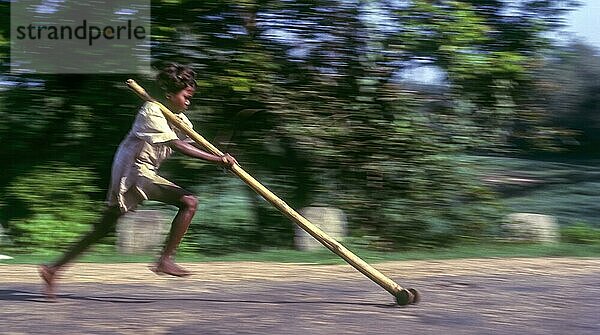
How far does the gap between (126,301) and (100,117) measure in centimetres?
566

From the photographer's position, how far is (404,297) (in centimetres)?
668

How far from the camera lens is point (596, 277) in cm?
847

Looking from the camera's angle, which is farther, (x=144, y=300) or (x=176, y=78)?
(x=176, y=78)

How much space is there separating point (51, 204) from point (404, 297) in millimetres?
6830

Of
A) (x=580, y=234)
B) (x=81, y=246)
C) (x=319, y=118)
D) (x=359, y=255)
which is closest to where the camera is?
(x=81, y=246)

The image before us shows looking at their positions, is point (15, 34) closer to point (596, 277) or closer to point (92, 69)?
point (92, 69)

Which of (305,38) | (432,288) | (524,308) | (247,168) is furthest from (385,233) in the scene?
(524,308)

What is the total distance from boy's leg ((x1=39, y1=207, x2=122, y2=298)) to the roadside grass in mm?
2485

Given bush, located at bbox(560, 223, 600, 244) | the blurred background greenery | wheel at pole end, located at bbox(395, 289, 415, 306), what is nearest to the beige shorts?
wheel at pole end, located at bbox(395, 289, 415, 306)

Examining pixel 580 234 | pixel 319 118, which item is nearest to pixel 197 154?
pixel 319 118

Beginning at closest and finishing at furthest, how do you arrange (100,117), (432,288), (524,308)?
(524,308)
(432,288)
(100,117)

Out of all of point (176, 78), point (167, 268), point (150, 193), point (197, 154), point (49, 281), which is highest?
point (176, 78)

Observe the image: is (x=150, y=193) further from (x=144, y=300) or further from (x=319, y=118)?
(x=319, y=118)

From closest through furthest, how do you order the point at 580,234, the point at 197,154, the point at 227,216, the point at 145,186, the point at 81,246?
the point at 197,154 < the point at 145,186 < the point at 81,246 < the point at 227,216 < the point at 580,234
